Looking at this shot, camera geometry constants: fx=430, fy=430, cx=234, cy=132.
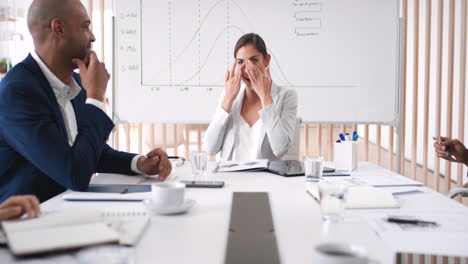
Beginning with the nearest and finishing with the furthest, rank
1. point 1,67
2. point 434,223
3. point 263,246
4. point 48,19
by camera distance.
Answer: point 263,246, point 434,223, point 48,19, point 1,67

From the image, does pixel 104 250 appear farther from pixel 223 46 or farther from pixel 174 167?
pixel 223 46

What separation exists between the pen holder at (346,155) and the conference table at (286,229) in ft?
1.21

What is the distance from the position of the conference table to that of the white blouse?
2.79 ft

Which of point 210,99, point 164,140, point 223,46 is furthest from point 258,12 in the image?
point 164,140

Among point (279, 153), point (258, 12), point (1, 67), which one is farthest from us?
point (1, 67)

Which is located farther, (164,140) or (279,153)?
(164,140)

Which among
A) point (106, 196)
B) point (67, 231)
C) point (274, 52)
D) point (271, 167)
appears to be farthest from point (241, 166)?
point (274, 52)

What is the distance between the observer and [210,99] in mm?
2898

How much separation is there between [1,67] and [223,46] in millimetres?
2311

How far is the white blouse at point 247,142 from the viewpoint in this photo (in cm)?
218

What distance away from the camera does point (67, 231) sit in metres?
0.74

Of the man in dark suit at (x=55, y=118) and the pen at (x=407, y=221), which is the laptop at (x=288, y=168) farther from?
the pen at (x=407, y=221)

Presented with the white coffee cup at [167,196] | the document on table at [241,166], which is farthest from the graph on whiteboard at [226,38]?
the white coffee cup at [167,196]

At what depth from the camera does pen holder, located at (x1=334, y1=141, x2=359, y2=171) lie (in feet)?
5.33
